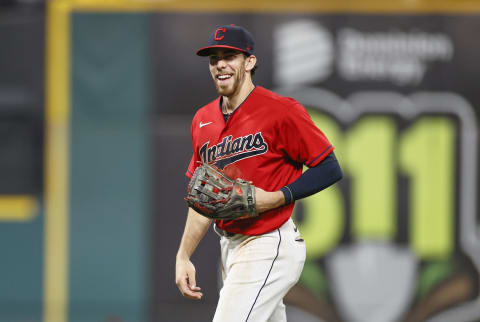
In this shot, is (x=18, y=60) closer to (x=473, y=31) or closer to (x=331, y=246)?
(x=331, y=246)

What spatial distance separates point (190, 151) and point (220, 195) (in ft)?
9.48

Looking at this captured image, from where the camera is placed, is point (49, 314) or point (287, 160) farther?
point (49, 314)

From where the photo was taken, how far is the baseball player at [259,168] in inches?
114

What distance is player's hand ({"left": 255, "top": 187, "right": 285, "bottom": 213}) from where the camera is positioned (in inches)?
113

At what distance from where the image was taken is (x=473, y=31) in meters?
5.80

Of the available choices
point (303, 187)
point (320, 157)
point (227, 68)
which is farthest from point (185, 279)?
point (227, 68)

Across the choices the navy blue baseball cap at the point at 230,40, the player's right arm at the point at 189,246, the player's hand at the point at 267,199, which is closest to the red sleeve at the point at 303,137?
the player's hand at the point at 267,199

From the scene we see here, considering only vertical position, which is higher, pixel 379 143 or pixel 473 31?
pixel 473 31

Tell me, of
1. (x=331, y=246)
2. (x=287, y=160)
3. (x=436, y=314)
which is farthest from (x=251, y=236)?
(x=436, y=314)

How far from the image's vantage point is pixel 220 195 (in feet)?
9.42

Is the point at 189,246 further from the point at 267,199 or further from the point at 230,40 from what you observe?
the point at 230,40

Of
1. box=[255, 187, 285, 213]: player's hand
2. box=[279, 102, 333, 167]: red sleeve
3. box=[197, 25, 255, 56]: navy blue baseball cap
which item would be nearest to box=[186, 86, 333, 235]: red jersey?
box=[279, 102, 333, 167]: red sleeve

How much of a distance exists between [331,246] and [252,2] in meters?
1.89

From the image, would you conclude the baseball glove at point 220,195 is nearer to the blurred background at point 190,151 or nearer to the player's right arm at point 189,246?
the player's right arm at point 189,246
